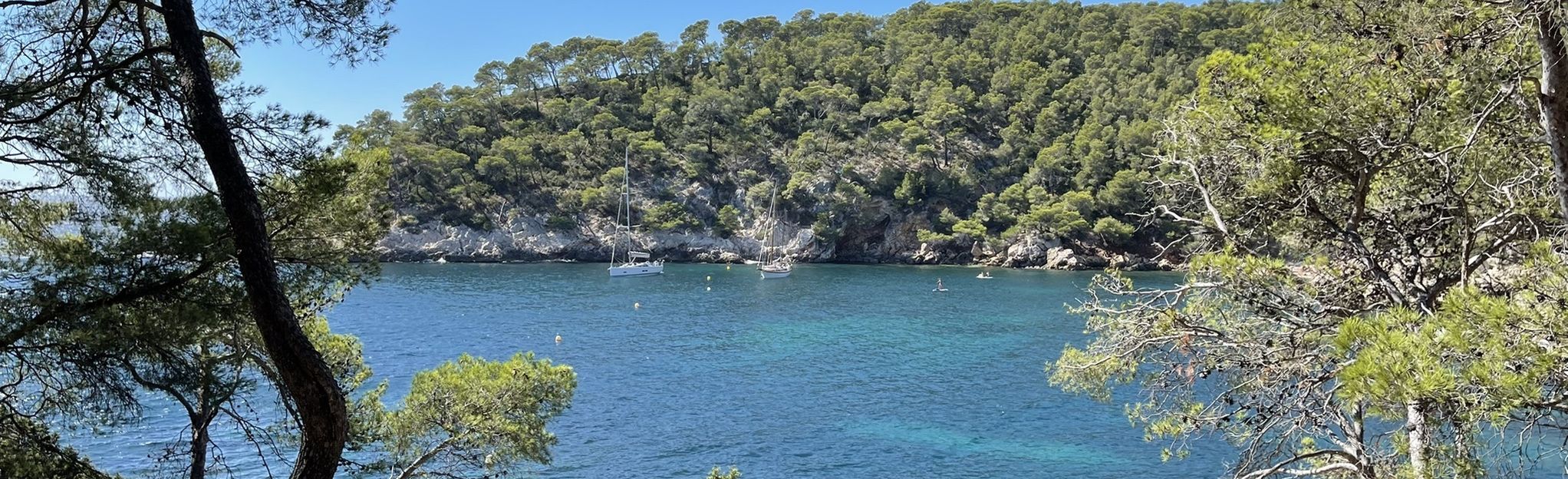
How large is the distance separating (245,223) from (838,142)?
6340 centimetres

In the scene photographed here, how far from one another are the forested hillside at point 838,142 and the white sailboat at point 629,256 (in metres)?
0.84

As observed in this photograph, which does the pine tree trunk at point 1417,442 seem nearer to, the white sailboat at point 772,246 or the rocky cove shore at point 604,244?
the white sailboat at point 772,246

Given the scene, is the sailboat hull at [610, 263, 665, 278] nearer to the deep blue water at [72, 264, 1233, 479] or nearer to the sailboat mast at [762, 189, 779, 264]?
the deep blue water at [72, 264, 1233, 479]

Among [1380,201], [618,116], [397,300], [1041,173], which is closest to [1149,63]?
[1041,173]

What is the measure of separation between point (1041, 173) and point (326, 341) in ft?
175

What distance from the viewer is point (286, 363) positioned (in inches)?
153

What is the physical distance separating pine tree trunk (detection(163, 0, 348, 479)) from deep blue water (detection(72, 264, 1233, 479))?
6.83 metres

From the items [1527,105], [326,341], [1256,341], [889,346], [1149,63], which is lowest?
[889,346]

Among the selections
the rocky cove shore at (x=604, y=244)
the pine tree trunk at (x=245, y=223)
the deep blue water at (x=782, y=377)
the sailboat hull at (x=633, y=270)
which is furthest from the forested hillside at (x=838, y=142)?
the pine tree trunk at (x=245, y=223)

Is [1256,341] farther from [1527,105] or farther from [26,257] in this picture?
[26,257]

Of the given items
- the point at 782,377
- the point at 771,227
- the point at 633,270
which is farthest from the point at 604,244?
the point at 782,377

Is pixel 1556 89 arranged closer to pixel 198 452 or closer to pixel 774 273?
pixel 198 452

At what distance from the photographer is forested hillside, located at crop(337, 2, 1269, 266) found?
2197 inches

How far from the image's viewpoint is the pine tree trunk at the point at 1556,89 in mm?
3129
